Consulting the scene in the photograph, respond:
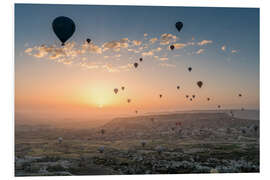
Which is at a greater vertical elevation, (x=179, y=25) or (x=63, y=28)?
(x=179, y=25)

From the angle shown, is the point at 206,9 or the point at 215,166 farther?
the point at 206,9

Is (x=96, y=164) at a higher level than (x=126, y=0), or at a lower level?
lower

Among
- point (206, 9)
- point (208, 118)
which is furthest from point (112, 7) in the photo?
point (208, 118)

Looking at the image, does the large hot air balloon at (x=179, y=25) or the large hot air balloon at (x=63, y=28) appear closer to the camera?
the large hot air balloon at (x=63, y=28)

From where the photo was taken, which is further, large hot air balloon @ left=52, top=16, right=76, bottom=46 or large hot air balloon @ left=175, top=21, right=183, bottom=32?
large hot air balloon @ left=175, top=21, right=183, bottom=32

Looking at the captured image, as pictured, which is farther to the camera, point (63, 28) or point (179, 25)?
point (179, 25)

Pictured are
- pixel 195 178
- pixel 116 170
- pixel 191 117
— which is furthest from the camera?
pixel 191 117
